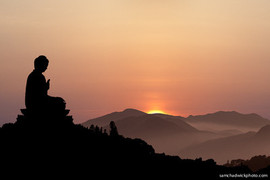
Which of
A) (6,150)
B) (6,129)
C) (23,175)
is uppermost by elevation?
(6,129)

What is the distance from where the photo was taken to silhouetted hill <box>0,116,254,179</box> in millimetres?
30375

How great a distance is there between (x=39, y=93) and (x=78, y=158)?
655 cm

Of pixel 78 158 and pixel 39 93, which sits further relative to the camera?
pixel 39 93

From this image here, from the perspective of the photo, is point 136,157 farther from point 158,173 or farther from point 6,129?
point 6,129

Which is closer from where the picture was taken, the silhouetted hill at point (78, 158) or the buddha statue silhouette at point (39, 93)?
the silhouetted hill at point (78, 158)

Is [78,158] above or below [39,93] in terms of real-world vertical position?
below

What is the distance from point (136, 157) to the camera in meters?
36.0

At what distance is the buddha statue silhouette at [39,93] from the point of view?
33.9 m

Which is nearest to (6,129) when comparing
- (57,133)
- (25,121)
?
(25,121)

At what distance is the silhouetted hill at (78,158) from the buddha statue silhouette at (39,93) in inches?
53.3

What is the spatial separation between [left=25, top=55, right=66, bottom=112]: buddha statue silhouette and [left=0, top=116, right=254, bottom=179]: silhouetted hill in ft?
4.44

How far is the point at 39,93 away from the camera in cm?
3422

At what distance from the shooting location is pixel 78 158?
3181cm

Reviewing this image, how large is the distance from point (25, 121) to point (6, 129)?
227cm
